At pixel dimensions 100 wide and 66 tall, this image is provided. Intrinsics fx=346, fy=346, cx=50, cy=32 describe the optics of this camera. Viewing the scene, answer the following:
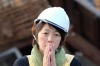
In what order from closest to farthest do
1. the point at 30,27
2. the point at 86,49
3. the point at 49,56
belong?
the point at 49,56, the point at 30,27, the point at 86,49

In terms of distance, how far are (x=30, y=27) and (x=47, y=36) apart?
2.66 m

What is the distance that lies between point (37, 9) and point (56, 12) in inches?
99.1

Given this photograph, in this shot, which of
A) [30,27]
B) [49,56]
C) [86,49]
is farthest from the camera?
[86,49]

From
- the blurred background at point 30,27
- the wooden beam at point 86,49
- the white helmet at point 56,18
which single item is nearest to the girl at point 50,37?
the white helmet at point 56,18

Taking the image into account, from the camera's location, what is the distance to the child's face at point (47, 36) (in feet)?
4.02

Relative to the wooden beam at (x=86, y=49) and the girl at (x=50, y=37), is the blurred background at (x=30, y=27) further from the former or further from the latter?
the girl at (x=50, y=37)

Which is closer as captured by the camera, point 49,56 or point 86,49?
point 49,56

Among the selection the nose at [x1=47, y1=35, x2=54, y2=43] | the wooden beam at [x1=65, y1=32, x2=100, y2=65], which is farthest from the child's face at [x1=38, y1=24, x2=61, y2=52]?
the wooden beam at [x1=65, y1=32, x2=100, y2=65]

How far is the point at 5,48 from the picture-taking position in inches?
154

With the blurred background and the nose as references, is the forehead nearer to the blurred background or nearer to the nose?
the nose

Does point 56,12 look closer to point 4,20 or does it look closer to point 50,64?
point 50,64

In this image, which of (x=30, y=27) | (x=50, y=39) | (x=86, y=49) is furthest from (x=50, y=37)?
(x=86, y=49)

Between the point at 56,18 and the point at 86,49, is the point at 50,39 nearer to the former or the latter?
the point at 56,18

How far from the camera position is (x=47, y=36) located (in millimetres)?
1230
